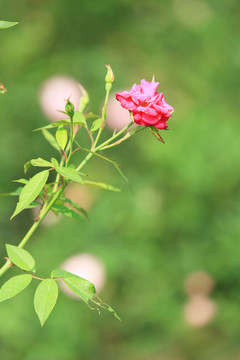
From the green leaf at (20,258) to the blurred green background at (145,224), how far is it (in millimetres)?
1690

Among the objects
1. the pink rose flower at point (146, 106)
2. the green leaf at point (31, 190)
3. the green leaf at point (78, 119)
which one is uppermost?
the pink rose flower at point (146, 106)

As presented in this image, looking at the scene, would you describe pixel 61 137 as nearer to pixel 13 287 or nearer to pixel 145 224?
pixel 13 287

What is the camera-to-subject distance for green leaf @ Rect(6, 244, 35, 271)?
0.57 m

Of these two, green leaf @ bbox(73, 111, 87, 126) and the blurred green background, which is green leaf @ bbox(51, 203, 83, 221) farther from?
the blurred green background

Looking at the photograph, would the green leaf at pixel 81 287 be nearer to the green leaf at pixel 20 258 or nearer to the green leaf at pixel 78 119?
the green leaf at pixel 20 258

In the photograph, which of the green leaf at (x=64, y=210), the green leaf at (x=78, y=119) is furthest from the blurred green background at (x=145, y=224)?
the green leaf at (x=78, y=119)

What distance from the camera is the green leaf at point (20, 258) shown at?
1.87 ft

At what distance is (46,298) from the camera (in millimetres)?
569

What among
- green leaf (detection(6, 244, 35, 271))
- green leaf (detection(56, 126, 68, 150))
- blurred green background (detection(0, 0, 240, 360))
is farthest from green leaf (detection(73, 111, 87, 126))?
blurred green background (detection(0, 0, 240, 360))

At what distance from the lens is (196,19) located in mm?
3242

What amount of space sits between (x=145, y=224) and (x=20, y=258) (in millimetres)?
1917

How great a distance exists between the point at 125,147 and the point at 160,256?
0.62 m

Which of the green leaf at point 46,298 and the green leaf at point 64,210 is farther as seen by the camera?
the green leaf at point 64,210

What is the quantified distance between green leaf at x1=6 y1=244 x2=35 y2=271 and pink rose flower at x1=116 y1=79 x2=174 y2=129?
0.53 ft
